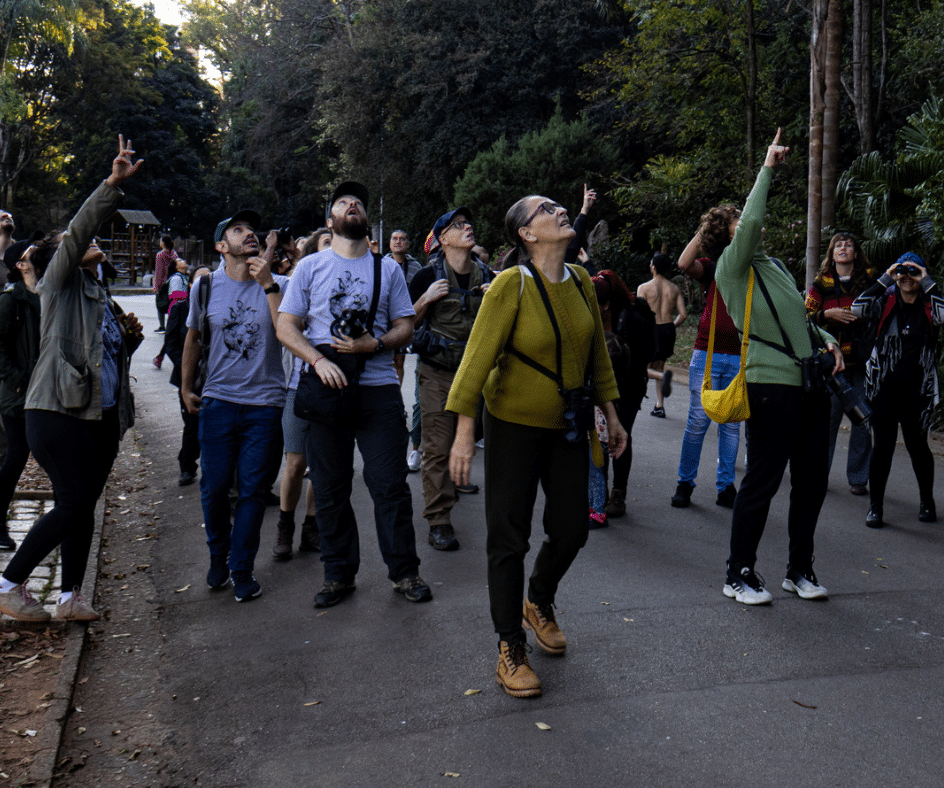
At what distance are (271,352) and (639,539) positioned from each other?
276 centimetres

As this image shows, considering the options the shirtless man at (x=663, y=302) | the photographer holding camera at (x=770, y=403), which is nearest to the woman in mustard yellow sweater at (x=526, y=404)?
the photographer holding camera at (x=770, y=403)

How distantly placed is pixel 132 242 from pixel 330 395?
1732 inches

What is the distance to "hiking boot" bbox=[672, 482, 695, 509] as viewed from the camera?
7516mm

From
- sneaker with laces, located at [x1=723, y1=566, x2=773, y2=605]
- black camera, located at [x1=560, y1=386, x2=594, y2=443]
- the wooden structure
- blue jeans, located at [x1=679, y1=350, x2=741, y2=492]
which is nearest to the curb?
black camera, located at [x1=560, y1=386, x2=594, y2=443]

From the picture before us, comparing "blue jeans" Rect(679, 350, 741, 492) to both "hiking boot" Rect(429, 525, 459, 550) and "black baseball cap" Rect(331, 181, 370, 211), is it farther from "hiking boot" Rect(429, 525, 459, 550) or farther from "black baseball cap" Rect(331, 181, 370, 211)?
"black baseball cap" Rect(331, 181, 370, 211)

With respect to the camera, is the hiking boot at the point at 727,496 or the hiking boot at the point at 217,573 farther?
the hiking boot at the point at 727,496

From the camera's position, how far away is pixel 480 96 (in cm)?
2952

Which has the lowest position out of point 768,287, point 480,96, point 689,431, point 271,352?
point 689,431

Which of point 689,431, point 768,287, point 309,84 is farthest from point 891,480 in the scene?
point 309,84

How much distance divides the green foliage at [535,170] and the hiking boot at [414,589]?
843 inches

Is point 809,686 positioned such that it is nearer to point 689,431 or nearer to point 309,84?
point 689,431

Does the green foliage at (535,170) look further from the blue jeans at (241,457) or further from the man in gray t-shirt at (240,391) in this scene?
the blue jeans at (241,457)

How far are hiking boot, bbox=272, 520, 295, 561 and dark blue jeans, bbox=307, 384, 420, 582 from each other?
963mm

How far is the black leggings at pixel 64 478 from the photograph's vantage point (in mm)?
4785
